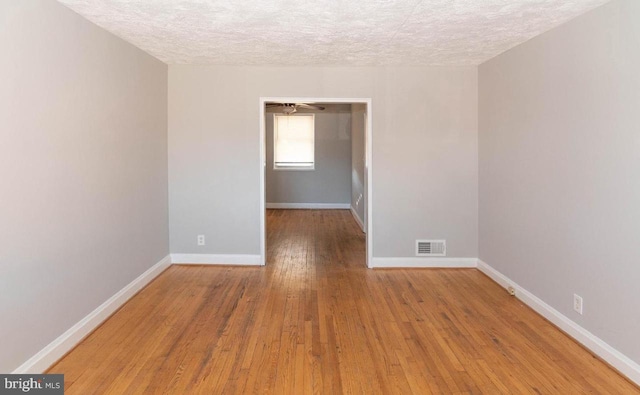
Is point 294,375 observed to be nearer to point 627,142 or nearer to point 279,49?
point 627,142

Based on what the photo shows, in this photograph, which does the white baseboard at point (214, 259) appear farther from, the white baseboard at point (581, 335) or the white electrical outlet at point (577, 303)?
the white electrical outlet at point (577, 303)

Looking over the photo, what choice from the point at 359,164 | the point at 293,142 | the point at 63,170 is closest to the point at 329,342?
the point at 63,170

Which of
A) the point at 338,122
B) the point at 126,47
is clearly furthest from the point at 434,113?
the point at 338,122

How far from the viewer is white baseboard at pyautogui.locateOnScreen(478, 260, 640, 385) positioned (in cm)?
240

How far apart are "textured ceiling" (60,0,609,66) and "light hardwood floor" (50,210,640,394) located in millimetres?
2276

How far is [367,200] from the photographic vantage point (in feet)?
16.0

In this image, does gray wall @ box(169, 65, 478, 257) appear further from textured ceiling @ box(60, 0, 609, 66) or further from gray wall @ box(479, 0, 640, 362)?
gray wall @ box(479, 0, 640, 362)

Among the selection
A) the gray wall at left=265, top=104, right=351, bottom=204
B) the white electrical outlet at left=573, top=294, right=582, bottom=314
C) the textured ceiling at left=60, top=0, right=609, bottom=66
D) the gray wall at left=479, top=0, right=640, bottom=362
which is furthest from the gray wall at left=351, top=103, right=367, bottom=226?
the white electrical outlet at left=573, top=294, right=582, bottom=314

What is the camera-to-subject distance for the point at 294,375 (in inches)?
95.0

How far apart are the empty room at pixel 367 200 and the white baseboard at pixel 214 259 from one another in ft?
0.08

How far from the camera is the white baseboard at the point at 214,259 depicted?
4.85 meters

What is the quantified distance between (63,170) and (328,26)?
2.14m

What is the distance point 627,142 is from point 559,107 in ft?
2.50

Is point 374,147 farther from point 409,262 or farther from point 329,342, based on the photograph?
point 329,342
